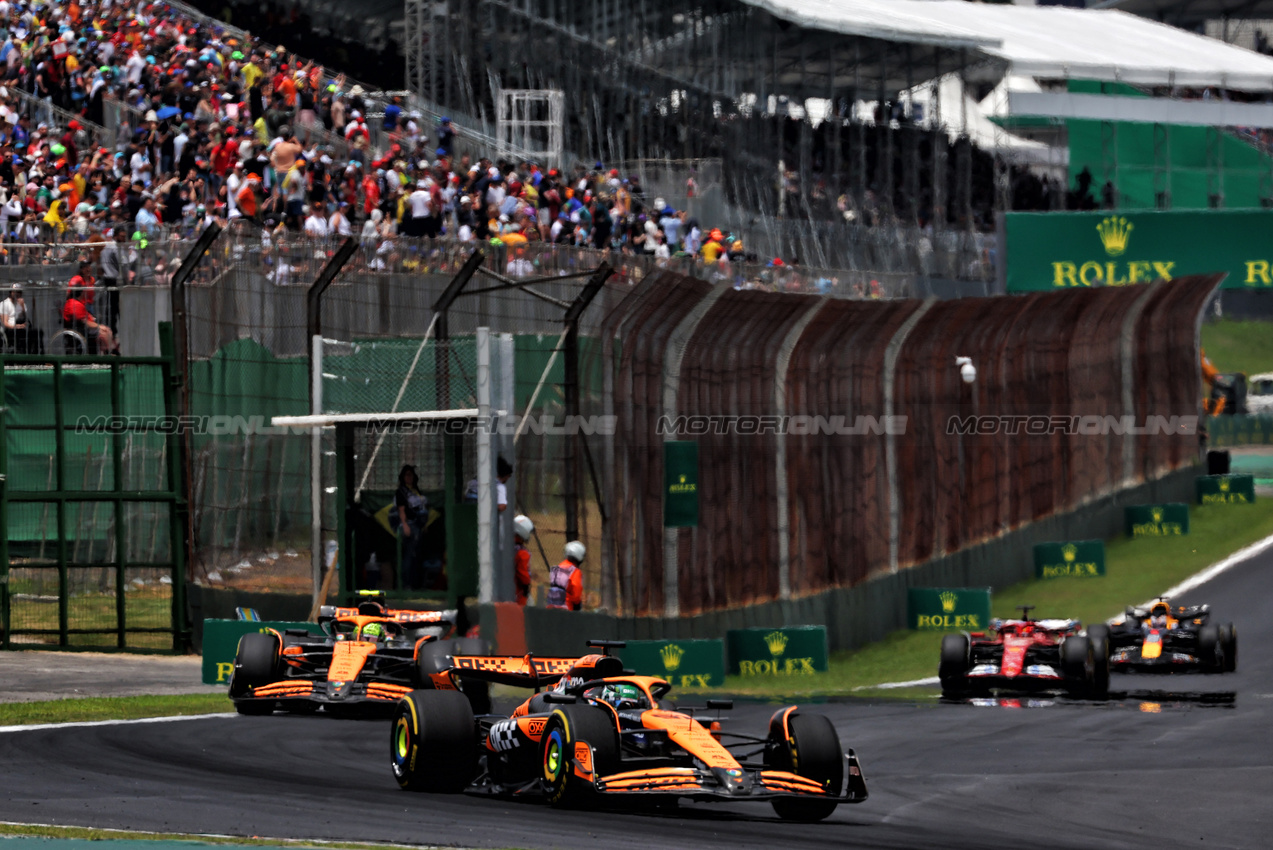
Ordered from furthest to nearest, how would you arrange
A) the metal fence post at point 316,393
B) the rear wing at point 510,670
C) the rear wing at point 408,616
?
the metal fence post at point 316,393 < the rear wing at point 408,616 < the rear wing at point 510,670

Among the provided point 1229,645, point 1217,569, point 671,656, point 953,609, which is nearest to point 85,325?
point 671,656

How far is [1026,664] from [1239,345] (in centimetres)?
4779

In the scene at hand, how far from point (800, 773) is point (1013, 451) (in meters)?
16.2

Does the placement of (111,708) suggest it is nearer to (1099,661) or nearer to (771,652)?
(771,652)

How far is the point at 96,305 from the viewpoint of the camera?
736 inches

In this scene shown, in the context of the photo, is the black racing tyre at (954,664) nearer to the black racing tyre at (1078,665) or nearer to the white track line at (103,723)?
the black racing tyre at (1078,665)

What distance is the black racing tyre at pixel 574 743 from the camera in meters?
9.67

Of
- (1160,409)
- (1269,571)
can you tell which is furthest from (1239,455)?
(1269,571)

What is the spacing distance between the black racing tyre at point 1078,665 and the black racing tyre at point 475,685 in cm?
557

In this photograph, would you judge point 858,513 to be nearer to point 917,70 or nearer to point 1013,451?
point 1013,451

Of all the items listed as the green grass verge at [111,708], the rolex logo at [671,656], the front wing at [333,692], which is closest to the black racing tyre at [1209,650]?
the rolex logo at [671,656]

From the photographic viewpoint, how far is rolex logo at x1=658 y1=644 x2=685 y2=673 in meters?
16.0

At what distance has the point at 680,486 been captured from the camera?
16984 millimetres

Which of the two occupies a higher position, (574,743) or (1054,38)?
(1054,38)
